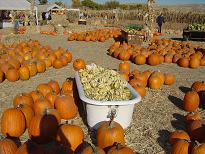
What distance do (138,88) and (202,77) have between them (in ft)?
11.5

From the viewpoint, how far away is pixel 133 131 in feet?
17.3

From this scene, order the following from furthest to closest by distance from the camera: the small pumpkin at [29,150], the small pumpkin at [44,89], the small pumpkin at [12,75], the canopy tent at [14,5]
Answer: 1. the canopy tent at [14,5]
2. the small pumpkin at [12,75]
3. the small pumpkin at [44,89]
4. the small pumpkin at [29,150]

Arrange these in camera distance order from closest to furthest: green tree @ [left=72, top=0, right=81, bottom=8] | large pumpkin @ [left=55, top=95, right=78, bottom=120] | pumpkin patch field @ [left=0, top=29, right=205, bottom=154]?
1. pumpkin patch field @ [left=0, top=29, right=205, bottom=154]
2. large pumpkin @ [left=55, top=95, right=78, bottom=120]
3. green tree @ [left=72, top=0, right=81, bottom=8]

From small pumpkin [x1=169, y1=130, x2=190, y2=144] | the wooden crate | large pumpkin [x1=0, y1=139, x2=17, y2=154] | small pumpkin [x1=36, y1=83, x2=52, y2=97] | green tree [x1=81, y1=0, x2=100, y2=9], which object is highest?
green tree [x1=81, y1=0, x2=100, y2=9]

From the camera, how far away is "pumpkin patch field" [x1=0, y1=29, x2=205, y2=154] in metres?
4.44

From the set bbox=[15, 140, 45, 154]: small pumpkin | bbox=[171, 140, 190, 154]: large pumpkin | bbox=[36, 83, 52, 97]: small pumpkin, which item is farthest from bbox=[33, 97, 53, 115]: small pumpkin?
bbox=[171, 140, 190, 154]: large pumpkin

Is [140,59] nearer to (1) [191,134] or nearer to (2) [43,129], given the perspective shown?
(1) [191,134]

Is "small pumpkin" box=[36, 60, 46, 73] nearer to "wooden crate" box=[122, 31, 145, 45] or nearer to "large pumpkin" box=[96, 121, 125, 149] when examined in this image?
"large pumpkin" box=[96, 121, 125, 149]

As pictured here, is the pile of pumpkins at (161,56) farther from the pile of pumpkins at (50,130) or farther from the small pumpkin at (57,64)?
the pile of pumpkins at (50,130)

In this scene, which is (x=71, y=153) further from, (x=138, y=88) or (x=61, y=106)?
(x=138, y=88)

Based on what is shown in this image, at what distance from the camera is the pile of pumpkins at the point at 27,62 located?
8.70 metres

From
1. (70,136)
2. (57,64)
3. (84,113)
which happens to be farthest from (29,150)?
(57,64)

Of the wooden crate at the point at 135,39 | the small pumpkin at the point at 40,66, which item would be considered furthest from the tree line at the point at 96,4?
the small pumpkin at the point at 40,66

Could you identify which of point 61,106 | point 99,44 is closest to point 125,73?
point 61,106
